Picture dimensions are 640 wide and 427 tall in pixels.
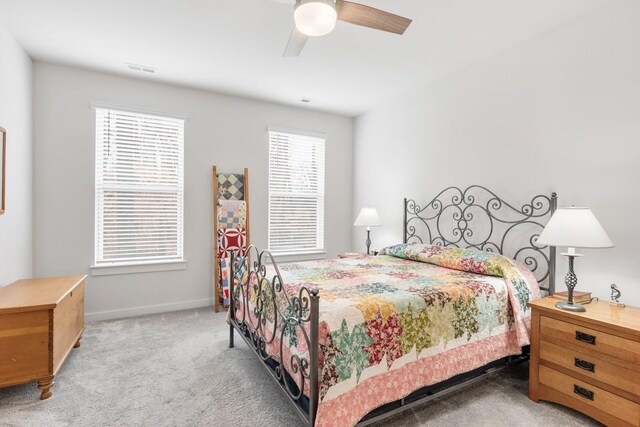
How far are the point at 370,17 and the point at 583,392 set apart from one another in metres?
2.53

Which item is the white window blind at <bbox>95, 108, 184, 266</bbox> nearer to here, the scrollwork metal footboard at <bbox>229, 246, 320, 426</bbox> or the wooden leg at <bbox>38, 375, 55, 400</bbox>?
the scrollwork metal footboard at <bbox>229, 246, 320, 426</bbox>

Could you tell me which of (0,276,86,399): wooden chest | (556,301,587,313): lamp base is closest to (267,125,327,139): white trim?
(0,276,86,399): wooden chest

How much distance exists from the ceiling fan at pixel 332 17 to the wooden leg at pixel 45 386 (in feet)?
8.91

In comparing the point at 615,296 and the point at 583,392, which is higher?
the point at 615,296

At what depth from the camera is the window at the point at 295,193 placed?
4.43m

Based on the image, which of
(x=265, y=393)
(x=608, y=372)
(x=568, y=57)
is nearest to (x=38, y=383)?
(x=265, y=393)

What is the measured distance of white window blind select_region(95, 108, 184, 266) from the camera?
11.4ft

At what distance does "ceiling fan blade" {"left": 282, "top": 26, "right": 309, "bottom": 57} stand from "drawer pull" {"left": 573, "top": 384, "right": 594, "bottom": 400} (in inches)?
107

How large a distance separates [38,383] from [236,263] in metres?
1.48

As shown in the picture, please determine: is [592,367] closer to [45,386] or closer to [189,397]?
[189,397]

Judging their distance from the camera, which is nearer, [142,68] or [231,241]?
[142,68]

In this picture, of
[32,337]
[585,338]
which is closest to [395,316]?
[585,338]

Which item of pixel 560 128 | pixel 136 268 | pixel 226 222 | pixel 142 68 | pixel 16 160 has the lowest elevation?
pixel 136 268

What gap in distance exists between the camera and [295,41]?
7.04 feet
